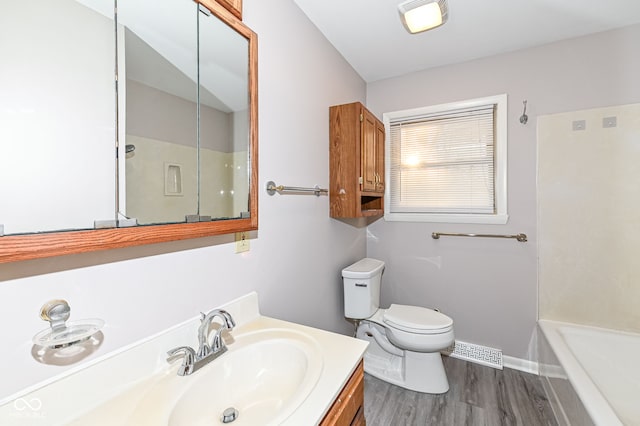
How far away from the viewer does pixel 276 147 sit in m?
1.45

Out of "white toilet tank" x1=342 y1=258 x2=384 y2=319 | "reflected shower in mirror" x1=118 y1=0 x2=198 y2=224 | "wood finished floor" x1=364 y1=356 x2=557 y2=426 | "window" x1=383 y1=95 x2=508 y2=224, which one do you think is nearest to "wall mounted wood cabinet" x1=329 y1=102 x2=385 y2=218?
"white toilet tank" x1=342 y1=258 x2=384 y2=319

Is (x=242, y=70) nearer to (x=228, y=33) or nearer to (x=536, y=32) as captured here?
(x=228, y=33)

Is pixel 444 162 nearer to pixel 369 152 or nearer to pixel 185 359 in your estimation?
pixel 369 152

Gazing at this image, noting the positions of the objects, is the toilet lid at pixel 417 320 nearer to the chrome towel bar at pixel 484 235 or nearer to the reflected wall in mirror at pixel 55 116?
the chrome towel bar at pixel 484 235

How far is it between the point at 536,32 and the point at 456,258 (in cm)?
170

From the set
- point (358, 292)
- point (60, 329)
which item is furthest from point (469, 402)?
point (60, 329)

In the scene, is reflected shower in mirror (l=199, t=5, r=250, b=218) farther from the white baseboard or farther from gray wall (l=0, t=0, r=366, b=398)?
the white baseboard

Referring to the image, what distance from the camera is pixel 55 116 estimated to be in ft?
2.19

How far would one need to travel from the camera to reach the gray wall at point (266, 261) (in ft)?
2.20

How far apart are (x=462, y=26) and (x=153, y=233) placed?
7.13ft

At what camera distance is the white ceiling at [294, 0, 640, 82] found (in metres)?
1.63

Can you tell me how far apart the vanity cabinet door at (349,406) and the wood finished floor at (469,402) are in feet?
2.82

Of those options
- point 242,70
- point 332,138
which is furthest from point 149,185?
point 332,138

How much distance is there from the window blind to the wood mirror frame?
1.66 metres
